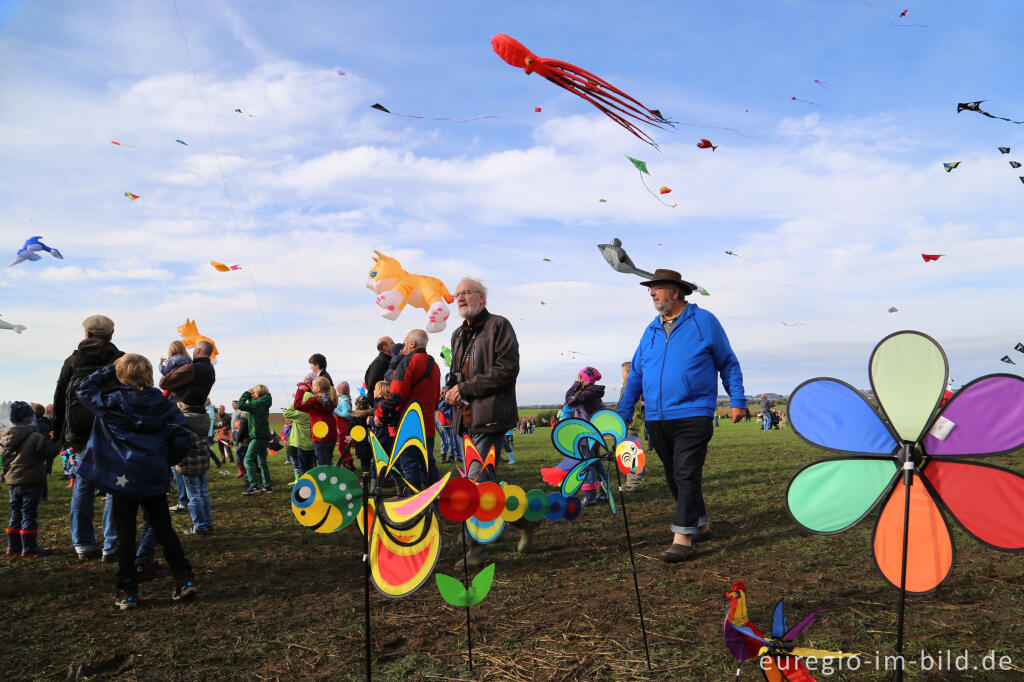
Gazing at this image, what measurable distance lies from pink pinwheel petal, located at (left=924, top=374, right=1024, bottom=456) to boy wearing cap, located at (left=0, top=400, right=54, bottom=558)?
5936 mm

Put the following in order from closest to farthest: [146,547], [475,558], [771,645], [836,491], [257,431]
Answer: [771,645], [836,491], [475,558], [146,547], [257,431]

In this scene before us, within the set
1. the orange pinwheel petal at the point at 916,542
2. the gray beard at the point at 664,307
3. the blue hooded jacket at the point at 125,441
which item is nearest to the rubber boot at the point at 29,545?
the blue hooded jacket at the point at 125,441

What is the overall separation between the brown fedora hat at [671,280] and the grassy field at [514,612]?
6.04ft

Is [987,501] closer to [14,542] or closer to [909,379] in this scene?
[909,379]

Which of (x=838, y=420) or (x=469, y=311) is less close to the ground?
(x=469, y=311)

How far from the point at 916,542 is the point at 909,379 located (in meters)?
0.51

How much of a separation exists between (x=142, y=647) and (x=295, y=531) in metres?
2.73

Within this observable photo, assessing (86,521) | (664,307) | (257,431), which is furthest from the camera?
(257,431)

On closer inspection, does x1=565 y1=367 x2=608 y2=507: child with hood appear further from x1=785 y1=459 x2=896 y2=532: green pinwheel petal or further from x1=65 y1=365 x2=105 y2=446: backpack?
x1=785 y1=459 x2=896 y2=532: green pinwheel petal

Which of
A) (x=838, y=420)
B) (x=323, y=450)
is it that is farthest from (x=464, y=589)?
(x=323, y=450)

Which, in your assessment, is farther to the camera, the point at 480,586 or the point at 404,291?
the point at 404,291

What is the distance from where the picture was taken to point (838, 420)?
7.07ft

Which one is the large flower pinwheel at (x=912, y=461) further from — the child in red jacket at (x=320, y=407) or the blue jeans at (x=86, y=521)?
the child in red jacket at (x=320, y=407)

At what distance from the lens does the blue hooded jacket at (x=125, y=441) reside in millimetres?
3715
